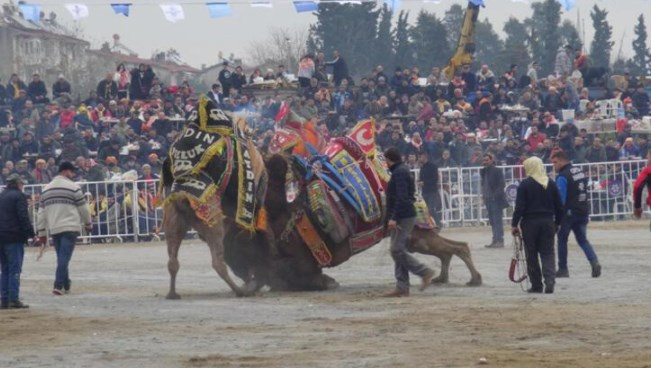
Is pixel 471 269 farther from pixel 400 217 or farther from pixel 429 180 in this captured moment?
pixel 429 180

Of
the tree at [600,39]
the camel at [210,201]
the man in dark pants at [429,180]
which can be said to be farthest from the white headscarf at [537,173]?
the tree at [600,39]

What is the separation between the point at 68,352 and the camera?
13.6 metres

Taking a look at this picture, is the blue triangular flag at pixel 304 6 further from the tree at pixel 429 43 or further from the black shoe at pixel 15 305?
the tree at pixel 429 43

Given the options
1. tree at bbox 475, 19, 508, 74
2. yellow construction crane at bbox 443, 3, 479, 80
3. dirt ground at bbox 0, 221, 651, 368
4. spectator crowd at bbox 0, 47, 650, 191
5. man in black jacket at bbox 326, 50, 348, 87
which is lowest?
dirt ground at bbox 0, 221, 651, 368

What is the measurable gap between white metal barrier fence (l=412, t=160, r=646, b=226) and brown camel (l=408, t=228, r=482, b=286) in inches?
550

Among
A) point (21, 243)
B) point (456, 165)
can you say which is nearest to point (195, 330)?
point (21, 243)

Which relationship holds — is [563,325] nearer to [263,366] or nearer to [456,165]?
[263,366]

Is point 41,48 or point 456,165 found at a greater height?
point 41,48

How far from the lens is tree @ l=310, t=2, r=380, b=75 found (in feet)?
262

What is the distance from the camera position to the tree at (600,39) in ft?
287

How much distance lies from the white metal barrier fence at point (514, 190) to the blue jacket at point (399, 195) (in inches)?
613

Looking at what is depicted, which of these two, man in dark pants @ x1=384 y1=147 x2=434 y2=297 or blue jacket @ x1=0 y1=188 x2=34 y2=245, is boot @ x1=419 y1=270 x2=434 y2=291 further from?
blue jacket @ x1=0 y1=188 x2=34 y2=245

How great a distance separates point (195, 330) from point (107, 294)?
525 centimetres

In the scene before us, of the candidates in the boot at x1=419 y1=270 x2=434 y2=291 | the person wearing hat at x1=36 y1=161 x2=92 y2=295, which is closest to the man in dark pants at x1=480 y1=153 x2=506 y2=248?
the boot at x1=419 y1=270 x2=434 y2=291
